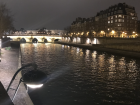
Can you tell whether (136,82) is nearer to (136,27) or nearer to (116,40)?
(116,40)

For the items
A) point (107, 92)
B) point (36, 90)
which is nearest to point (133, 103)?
point (107, 92)

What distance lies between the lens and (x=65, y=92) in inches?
515

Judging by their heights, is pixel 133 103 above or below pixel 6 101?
below

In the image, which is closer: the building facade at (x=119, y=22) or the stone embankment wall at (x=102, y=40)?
the stone embankment wall at (x=102, y=40)

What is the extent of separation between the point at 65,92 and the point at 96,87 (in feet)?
9.84

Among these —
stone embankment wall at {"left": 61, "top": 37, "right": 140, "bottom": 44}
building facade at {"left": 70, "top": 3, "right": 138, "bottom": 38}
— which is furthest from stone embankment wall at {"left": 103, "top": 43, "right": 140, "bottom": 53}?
building facade at {"left": 70, "top": 3, "right": 138, "bottom": 38}

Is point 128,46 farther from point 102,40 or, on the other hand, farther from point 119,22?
point 119,22

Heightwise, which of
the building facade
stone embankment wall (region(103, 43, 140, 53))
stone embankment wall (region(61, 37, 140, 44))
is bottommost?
stone embankment wall (region(103, 43, 140, 53))

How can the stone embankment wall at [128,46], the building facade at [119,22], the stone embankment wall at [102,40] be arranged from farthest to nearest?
the building facade at [119,22], the stone embankment wall at [102,40], the stone embankment wall at [128,46]

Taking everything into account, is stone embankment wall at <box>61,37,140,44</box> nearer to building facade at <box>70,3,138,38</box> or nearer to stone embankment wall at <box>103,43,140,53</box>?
building facade at <box>70,3,138,38</box>

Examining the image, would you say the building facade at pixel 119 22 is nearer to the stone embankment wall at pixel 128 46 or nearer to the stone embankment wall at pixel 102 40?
the stone embankment wall at pixel 102 40

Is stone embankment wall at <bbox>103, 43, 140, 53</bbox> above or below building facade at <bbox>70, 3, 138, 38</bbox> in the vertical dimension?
below

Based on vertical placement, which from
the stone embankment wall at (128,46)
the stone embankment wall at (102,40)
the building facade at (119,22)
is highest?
the building facade at (119,22)

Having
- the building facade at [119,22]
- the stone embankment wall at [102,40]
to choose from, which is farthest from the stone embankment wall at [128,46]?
the building facade at [119,22]
